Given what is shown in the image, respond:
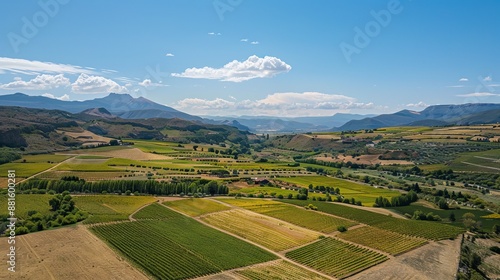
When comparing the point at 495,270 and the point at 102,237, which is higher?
the point at 102,237

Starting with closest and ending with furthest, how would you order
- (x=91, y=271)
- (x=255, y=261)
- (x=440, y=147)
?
(x=91, y=271) < (x=255, y=261) < (x=440, y=147)

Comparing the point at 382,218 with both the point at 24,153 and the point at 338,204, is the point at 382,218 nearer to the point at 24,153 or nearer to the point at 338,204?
the point at 338,204

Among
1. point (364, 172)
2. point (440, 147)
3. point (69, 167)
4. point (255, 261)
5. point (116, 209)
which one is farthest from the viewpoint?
point (440, 147)

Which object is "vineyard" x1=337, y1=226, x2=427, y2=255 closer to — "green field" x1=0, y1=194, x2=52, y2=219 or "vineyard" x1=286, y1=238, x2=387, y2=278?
"vineyard" x1=286, y1=238, x2=387, y2=278

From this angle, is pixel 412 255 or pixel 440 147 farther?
pixel 440 147

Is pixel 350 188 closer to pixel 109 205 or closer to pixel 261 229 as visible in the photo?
pixel 261 229

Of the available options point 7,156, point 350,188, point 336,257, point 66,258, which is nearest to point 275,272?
point 336,257

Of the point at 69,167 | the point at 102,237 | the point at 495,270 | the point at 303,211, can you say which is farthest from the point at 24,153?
the point at 495,270
